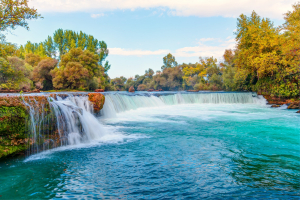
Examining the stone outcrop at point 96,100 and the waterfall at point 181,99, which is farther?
the waterfall at point 181,99

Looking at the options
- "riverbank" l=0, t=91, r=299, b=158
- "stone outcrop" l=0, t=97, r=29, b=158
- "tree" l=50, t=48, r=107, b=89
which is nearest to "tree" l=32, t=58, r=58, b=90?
"tree" l=50, t=48, r=107, b=89

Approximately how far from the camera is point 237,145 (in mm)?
6359

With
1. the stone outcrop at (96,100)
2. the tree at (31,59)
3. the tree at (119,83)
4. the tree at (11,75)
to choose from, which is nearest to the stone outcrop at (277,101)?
the stone outcrop at (96,100)

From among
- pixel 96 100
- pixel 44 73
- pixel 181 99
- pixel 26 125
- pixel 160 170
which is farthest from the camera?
pixel 44 73

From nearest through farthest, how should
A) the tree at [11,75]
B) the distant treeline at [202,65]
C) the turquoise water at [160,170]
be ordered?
1. the turquoise water at [160,170]
2. the tree at [11,75]
3. the distant treeline at [202,65]

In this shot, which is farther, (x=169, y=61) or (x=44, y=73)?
(x=169, y=61)

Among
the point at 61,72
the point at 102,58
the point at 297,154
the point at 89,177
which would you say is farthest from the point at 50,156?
the point at 102,58

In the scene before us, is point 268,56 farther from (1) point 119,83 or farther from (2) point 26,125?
(1) point 119,83

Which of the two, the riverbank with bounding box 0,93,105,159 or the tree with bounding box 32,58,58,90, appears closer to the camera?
the riverbank with bounding box 0,93,105,159

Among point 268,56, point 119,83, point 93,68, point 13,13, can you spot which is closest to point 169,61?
point 119,83

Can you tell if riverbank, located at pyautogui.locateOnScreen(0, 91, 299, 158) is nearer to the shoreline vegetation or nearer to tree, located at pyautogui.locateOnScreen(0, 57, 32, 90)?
the shoreline vegetation

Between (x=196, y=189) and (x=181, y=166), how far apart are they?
43.0 inches

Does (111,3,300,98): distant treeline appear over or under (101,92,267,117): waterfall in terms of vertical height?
over

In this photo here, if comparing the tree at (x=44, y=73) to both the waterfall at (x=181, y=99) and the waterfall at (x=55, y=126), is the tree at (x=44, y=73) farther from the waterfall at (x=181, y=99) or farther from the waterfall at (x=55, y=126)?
the waterfall at (x=55, y=126)
